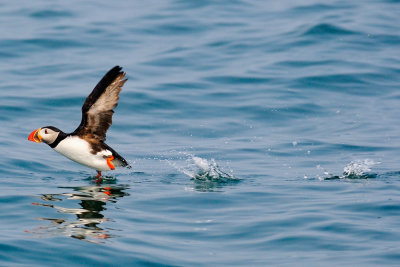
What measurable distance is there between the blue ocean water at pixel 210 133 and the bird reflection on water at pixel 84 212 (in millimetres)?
40

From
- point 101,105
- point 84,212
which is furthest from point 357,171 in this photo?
point 84,212

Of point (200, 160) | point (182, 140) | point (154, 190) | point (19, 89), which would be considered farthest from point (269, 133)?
point (19, 89)

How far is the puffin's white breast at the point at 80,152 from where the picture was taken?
39.6 ft

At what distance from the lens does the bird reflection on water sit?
366 inches

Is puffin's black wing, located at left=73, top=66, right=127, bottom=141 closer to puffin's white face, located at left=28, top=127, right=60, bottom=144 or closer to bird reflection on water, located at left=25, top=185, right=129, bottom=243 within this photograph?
puffin's white face, located at left=28, top=127, right=60, bottom=144

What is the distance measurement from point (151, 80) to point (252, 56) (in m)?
3.26

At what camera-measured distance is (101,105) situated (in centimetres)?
1197

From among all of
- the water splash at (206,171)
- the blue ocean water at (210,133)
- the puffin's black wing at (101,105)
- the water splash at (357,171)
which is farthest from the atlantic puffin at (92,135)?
the water splash at (357,171)

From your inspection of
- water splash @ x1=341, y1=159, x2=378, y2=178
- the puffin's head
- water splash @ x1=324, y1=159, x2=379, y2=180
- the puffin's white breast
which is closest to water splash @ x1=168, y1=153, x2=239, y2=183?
the puffin's white breast

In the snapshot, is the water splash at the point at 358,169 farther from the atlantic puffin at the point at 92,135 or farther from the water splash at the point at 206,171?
the atlantic puffin at the point at 92,135

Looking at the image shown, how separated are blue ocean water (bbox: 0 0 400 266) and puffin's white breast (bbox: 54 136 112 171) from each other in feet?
A: 1.23

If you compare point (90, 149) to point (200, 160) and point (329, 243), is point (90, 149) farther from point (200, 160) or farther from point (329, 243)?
point (329, 243)

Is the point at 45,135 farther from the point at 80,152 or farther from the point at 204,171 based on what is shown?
the point at 204,171

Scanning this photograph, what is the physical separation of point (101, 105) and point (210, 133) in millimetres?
4789
